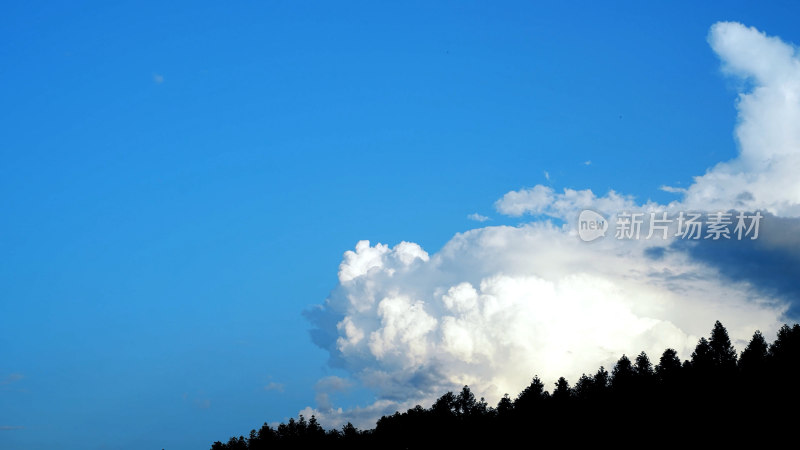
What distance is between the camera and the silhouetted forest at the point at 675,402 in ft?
318

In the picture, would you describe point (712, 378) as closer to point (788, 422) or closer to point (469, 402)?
point (788, 422)

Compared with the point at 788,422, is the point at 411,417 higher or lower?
higher

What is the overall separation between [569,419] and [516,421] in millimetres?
18010

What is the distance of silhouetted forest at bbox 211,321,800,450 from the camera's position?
97062 millimetres

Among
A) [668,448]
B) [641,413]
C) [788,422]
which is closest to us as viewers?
[788,422]

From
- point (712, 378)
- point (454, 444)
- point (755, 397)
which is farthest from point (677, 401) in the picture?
point (454, 444)

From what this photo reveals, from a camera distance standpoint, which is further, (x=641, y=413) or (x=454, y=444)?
(x=454, y=444)

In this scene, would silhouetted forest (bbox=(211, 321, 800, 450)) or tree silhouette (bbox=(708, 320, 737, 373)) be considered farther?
tree silhouette (bbox=(708, 320, 737, 373))

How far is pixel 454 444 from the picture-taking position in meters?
175

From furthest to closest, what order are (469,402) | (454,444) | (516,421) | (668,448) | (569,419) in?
(469,402)
(454,444)
(516,421)
(569,419)
(668,448)

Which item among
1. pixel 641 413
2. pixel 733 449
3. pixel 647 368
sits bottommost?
pixel 733 449

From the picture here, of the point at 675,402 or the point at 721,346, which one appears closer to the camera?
the point at 675,402

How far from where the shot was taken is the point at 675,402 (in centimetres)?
10894

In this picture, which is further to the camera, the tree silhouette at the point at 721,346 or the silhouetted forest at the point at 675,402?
the tree silhouette at the point at 721,346
